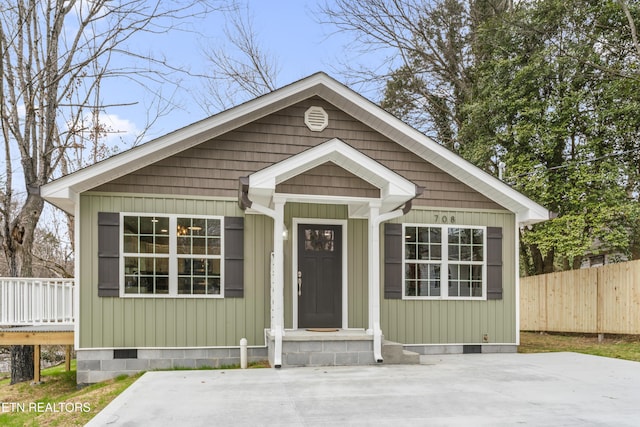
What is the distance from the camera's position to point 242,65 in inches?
675

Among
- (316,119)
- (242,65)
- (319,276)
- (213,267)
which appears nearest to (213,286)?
(213,267)

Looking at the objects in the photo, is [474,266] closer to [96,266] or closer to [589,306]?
[589,306]

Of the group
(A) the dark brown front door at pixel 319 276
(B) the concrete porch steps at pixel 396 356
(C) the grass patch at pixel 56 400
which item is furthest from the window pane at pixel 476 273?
(C) the grass patch at pixel 56 400

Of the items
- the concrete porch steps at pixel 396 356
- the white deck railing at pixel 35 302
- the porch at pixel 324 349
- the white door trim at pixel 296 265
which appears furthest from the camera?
the white door trim at pixel 296 265

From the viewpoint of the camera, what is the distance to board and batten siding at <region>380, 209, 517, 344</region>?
785 centimetres

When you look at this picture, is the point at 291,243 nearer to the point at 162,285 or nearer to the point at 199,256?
the point at 199,256

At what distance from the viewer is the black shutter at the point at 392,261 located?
309 inches

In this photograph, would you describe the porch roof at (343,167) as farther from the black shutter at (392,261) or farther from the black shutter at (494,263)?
the black shutter at (494,263)

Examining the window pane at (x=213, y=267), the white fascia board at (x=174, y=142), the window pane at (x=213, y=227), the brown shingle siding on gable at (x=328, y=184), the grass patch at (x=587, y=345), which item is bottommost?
the grass patch at (x=587, y=345)

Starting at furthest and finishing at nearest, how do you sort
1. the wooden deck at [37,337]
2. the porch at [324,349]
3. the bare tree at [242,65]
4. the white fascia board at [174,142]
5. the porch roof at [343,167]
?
the bare tree at [242,65], the wooden deck at [37,337], the white fascia board at [174,142], the porch at [324,349], the porch roof at [343,167]

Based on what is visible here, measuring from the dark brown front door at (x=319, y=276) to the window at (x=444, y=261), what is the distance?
1193 mm

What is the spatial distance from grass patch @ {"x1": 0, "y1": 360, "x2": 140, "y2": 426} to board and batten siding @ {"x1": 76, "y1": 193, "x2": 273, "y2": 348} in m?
0.70

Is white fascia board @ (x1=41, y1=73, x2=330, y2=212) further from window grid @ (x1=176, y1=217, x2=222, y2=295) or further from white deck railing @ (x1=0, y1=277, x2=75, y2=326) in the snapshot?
white deck railing @ (x1=0, y1=277, x2=75, y2=326)

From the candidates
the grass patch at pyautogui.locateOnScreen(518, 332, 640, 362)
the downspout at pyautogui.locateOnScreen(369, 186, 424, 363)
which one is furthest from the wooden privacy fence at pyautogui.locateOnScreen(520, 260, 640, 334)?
the downspout at pyautogui.locateOnScreen(369, 186, 424, 363)
